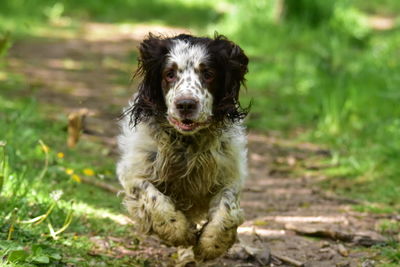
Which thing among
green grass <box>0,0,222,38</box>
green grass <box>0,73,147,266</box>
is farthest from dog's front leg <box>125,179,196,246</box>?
green grass <box>0,0,222,38</box>

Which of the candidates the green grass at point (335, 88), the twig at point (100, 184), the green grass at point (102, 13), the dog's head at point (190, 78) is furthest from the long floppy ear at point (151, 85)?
the green grass at point (102, 13)

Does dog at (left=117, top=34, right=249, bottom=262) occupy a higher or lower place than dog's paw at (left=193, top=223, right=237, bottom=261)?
higher

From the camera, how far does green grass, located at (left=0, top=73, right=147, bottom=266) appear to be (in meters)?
4.19

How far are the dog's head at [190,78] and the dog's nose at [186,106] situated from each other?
1.6 inches

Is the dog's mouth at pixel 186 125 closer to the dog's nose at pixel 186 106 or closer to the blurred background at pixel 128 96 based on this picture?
the dog's nose at pixel 186 106

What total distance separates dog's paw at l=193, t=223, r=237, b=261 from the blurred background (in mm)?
512

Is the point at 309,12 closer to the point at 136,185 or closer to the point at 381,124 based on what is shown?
the point at 381,124

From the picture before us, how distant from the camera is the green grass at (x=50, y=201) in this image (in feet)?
13.7

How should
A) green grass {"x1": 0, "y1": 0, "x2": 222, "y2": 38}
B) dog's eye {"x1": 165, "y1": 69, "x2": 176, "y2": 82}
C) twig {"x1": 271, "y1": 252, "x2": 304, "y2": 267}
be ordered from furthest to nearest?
green grass {"x1": 0, "y1": 0, "x2": 222, "y2": 38} < twig {"x1": 271, "y1": 252, "x2": 304, "y2": 267} < dog's eye {"x1": 165, "y1": 69, "x2": 176, "y2": 82}

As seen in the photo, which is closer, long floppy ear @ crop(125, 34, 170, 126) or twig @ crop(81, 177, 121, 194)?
long floppy ear @ crop(125, 34, 170, 126)

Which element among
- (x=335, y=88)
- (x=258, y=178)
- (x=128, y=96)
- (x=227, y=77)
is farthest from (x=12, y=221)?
(x=128, y=96)

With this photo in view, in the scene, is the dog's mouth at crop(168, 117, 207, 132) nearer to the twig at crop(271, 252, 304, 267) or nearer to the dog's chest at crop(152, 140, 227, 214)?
the dog's chest at crop(152, 140, 227, 214)

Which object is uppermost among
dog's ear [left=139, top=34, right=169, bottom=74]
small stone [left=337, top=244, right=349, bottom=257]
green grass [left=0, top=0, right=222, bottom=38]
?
green grass [left=0, top=0, right=222, bottom=38]

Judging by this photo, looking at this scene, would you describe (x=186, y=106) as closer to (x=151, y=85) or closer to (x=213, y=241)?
(x=151, y=85)
